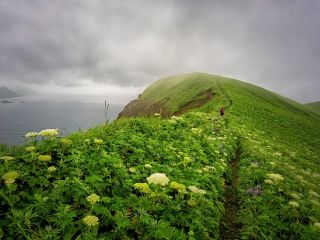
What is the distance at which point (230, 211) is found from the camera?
9.72m

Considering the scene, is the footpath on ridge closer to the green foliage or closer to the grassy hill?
the grassy hill

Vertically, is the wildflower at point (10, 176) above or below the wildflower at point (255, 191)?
above

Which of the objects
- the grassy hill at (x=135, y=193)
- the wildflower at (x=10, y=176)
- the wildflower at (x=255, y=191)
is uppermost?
the wildflower at (x=10, y=176)

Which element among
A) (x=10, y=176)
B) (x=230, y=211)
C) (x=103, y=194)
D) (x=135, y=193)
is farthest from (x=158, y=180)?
(x=230, y=211)

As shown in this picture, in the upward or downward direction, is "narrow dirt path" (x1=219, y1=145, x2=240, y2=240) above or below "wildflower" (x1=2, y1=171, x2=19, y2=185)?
below

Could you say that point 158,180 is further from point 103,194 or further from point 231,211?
point 231,211

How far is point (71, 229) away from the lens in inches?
209

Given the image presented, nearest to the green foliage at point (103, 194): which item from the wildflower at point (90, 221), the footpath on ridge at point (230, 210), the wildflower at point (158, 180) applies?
the wildflower at point (90, 221)

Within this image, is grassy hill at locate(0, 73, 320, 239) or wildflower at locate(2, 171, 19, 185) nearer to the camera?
grassy hill at locate(0, 73, 320, 239)

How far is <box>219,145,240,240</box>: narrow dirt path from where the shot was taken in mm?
8286

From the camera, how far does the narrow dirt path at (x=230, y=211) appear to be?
8.29 metres

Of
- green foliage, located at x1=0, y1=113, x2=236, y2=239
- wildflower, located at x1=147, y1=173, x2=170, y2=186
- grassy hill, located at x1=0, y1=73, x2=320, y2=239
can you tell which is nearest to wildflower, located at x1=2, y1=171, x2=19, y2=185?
grassy hill, located at x1=0, y1=73, x2=320, y2=239

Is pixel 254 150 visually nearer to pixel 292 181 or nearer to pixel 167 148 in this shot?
pixel 292 181

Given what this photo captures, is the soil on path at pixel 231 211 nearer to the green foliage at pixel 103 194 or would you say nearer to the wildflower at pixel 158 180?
the green foliage at pixel 103 194
